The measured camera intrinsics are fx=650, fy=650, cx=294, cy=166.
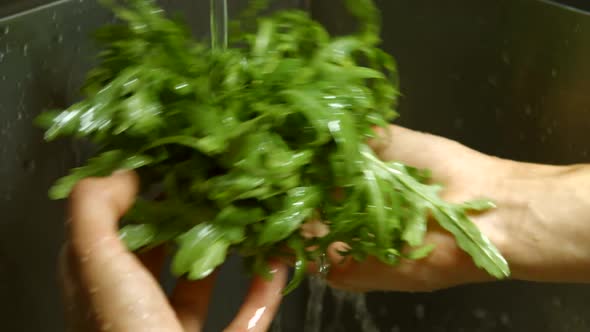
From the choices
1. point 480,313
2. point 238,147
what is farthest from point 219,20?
point 480,313

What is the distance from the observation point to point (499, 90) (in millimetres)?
911

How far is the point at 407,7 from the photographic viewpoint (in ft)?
3.15

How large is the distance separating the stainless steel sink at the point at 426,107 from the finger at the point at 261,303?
0.21 metres

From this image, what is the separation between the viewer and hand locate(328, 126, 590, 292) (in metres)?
0.70

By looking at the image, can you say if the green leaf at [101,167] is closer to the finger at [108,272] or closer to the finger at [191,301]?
the finger at [108,272]

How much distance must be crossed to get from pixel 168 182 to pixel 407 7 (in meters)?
0.51

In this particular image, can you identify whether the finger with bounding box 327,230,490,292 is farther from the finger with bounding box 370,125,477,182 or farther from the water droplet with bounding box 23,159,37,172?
the water droplet with bounding box 23,159,37,172

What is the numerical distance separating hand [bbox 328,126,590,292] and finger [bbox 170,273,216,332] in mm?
155

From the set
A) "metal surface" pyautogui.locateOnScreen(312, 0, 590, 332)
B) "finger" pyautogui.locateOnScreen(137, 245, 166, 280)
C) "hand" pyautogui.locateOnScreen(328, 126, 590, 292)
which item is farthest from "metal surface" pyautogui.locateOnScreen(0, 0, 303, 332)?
"metal surface" pyautogui.locateOnScreen(312, 0, 590, 332)

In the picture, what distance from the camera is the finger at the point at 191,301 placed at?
0.69 metres

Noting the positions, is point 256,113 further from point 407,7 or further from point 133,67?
point 407,7

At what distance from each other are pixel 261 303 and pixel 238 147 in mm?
185

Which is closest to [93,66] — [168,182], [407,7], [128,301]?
[168,182]

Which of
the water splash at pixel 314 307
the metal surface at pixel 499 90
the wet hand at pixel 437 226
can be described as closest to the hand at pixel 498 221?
the wet hand at pixel 437 226
